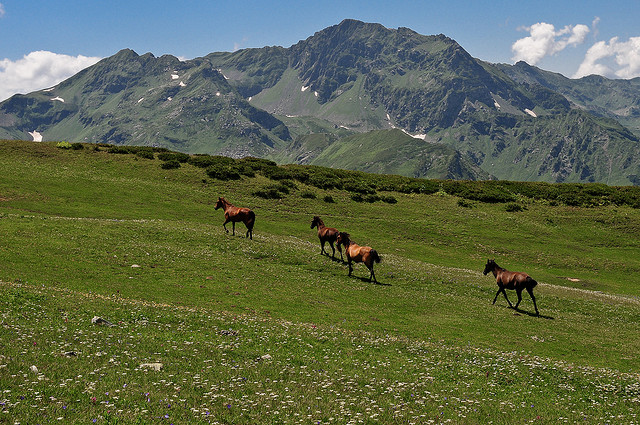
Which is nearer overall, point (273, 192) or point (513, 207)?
point (273, 192)

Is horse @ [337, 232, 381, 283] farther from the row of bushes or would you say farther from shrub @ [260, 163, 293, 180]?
shrub @ [260, 163, 293, 180]

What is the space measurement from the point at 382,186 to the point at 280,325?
7181 centimetres

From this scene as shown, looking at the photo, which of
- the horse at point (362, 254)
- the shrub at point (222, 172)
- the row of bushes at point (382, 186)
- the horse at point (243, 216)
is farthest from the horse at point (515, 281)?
the shrub at point (222, 172)

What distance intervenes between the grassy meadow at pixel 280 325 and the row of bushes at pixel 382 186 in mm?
20640

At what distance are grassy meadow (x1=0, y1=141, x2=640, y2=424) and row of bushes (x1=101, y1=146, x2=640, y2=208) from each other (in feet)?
67.7

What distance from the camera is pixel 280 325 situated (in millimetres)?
23359

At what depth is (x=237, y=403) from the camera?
42.2 ft

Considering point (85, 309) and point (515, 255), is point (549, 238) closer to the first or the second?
point (515, 255)

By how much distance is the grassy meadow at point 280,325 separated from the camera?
43.3ft

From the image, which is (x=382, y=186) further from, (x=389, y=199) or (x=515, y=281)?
(x=515, y=281)

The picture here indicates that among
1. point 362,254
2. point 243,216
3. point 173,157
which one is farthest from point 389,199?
point 362,254

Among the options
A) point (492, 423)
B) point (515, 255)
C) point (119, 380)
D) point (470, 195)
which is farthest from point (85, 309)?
point (470, 195)

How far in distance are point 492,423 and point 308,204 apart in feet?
A: 209

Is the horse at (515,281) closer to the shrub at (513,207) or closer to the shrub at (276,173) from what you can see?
the shrub at (513,207)
